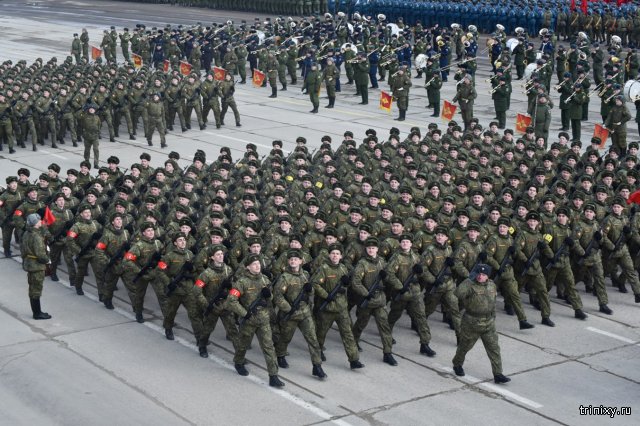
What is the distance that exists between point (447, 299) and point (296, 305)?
246 cm

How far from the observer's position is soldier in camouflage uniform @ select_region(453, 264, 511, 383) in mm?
13852

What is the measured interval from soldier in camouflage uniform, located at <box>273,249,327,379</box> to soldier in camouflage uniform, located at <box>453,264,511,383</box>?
183cm

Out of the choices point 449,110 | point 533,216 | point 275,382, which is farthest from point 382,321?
point 449,110

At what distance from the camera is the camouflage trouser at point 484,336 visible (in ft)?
45.5

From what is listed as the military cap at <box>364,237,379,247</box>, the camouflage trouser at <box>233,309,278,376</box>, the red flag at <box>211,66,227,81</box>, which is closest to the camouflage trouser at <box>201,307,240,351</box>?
the camouflage trouser at <box>233,309,278,376</box>

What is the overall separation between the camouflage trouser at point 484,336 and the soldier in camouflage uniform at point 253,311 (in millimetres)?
2316

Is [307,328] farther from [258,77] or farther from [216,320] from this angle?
[258,77]

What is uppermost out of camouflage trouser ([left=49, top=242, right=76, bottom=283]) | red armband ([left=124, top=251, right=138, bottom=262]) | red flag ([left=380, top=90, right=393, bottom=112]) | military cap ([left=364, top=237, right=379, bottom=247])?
military cap ([left=364, top=237, right=379, bottom=247])

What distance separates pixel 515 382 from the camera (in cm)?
1407

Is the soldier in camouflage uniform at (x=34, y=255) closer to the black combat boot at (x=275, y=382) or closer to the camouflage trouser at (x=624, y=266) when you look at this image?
the black combat boot at (x=275, y=382)

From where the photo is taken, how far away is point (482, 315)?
1387 centimetres

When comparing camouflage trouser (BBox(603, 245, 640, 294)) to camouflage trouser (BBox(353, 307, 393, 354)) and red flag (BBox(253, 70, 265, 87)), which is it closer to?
camouflage trouser (BBox(353, 307, 393, 354))

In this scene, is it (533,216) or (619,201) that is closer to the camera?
(533,216)

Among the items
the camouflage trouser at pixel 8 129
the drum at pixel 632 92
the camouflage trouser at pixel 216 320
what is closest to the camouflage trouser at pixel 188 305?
the camouflage trouser at pixel 216 320
